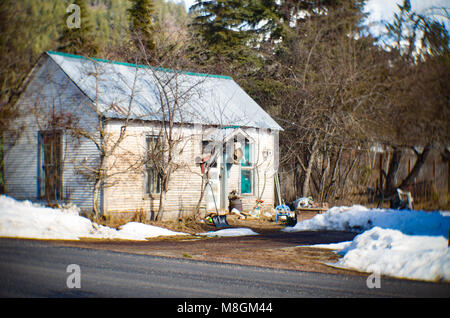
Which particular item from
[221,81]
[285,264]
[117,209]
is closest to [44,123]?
[117,209]

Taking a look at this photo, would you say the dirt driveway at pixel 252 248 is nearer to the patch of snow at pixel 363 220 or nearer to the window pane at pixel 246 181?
the patch of snow at pixel 363 220

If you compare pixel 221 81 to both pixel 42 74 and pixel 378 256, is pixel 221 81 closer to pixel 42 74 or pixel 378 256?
pixel 42 74

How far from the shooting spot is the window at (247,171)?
18.7m

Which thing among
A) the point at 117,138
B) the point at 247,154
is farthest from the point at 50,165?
the point at 247,154

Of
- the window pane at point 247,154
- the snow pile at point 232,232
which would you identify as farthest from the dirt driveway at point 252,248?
the window pane at point 247,154

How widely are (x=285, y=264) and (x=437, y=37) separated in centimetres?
477

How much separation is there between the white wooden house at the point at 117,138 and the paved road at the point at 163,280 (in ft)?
20.9

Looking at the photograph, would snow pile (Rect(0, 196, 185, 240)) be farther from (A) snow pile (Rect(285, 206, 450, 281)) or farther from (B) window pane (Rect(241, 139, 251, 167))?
(B) window pane (Rect(241, 139, 251, 167))

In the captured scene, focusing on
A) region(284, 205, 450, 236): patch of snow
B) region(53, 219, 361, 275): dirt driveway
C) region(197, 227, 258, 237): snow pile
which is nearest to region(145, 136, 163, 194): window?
region(197, 227, 258, 237): snow pile

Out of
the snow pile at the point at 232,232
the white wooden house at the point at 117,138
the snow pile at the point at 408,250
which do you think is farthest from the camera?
the white wooden house at the point at 117,138

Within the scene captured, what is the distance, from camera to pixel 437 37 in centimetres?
807

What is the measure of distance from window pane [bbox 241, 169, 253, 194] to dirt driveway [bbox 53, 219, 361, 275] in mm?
4450

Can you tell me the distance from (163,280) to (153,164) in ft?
30.5

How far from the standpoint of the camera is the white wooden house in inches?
577
